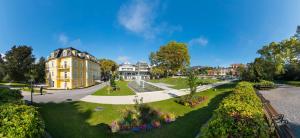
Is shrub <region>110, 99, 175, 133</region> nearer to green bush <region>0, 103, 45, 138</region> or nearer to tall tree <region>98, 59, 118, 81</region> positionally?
green bush <region>0, 103, 45, 138</region>

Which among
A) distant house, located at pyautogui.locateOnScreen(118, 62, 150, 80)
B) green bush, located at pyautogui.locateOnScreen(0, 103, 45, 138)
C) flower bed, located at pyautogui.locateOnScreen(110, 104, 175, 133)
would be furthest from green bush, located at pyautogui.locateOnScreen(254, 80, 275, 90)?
distant house, located at pyautogui.locateOnScreen(118, 62, 150, 80)

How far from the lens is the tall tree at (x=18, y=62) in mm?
39969

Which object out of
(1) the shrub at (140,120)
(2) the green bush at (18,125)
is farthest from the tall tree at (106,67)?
(2) the green bush at (18,125)

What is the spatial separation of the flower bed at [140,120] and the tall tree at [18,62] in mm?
41968

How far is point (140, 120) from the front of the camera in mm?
8812

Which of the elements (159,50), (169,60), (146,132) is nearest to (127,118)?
(146,132)

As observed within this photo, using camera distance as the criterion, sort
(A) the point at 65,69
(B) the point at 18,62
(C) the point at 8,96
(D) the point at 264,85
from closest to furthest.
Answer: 1. (C) the point at 8,96
2. (D) the point at 264,85
3. (A) the point at 65,69
4. (B) the point at 18,62

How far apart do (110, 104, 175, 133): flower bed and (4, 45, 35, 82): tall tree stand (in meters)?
42.0

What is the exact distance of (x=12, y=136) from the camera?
127 inches

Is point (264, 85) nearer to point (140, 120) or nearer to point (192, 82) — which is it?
point (192, 82)

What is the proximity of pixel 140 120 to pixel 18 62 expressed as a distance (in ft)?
152

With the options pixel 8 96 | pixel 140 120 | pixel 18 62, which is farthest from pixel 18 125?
pixel 18 62

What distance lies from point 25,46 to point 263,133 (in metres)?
53.3

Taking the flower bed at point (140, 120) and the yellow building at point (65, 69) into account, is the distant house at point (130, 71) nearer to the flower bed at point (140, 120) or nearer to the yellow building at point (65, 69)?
the yellow building at point (65, 69)
